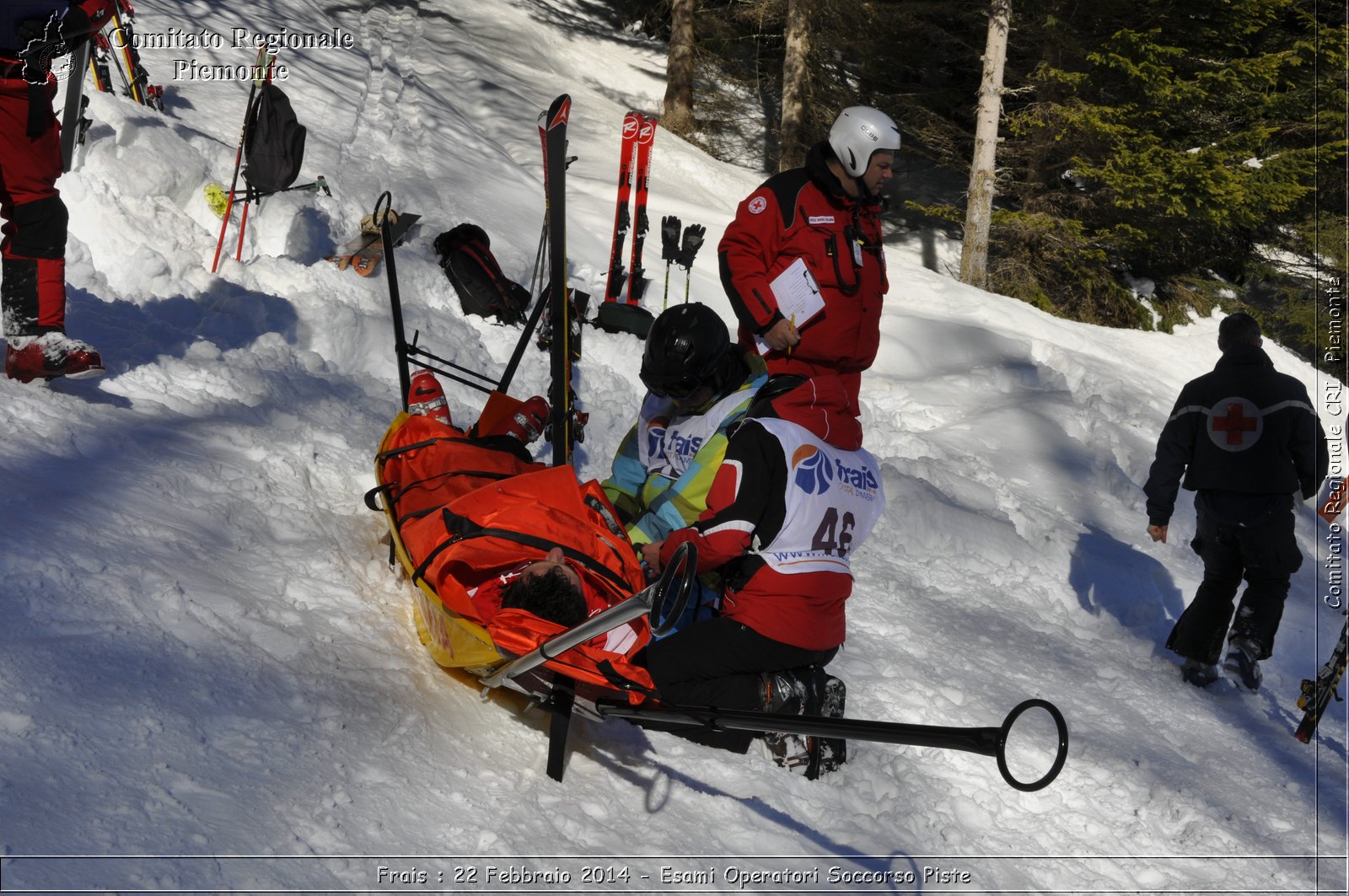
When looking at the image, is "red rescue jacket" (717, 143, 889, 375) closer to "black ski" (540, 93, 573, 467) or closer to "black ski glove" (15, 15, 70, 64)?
"black ski" (540, 93, 573, 467)

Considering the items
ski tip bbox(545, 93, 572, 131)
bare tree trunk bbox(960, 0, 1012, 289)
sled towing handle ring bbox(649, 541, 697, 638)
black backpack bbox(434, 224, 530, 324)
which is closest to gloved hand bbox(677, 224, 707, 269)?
black backpack bbox(434, 224, 530, 324)

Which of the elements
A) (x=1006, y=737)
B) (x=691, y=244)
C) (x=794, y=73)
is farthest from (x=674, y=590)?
(x=794, y=73)

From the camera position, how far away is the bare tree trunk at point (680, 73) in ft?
52.0

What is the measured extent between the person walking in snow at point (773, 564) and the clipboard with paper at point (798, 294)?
3.24ft

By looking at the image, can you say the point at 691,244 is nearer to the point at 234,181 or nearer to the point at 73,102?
the point at 234,181

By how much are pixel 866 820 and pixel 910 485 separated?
2907 millimetres

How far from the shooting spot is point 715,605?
337cm

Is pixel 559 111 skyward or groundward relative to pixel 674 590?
skyward

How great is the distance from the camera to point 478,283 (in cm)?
703

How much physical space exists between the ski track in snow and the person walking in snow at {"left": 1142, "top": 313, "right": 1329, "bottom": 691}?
28 centimetres

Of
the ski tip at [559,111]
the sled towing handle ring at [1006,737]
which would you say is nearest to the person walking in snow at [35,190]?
the ski tip at [559,111]

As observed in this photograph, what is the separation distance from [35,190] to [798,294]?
9.58 feet

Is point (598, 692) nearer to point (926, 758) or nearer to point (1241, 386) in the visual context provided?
point (926, 758)

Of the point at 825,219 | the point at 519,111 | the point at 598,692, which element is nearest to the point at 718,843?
the point at 598,692
